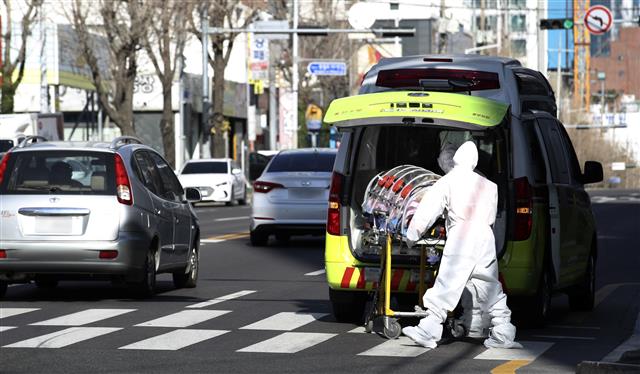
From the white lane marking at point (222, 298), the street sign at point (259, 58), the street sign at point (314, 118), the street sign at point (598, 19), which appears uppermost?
the street sign at point (598, 19)

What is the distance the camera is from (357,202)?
1327 centimetres

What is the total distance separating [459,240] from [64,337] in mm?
3294

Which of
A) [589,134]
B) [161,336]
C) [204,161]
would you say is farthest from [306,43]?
[161,336]

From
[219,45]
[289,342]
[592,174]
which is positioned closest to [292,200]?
[592,174]

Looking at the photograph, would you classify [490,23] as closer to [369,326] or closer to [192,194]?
[192,194]

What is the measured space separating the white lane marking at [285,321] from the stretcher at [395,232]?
2.65 feet

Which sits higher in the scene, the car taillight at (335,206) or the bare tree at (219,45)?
the bare tree at (219,45)

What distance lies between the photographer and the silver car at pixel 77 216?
610 inches

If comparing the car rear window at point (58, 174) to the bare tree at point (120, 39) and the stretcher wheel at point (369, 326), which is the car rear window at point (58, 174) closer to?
the stretcher wheel at point (369, 326)

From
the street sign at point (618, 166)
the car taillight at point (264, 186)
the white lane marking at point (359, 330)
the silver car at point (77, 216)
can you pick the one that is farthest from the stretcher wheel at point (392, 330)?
the street sign at point (618, 166)

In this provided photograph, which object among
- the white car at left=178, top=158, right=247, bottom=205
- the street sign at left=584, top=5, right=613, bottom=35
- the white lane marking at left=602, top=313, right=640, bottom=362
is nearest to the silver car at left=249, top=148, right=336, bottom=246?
the white lane marking at left=602, top=313, right=640, bottom=362

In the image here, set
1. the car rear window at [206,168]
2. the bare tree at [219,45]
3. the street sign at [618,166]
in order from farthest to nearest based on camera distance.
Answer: the street sign at [618,166] → the bare tree at [219,45] → the car rear window at [206,168]

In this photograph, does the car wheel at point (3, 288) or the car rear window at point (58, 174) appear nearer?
the car rear window at point (58, 174)

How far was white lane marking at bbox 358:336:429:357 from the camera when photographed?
11.3m
